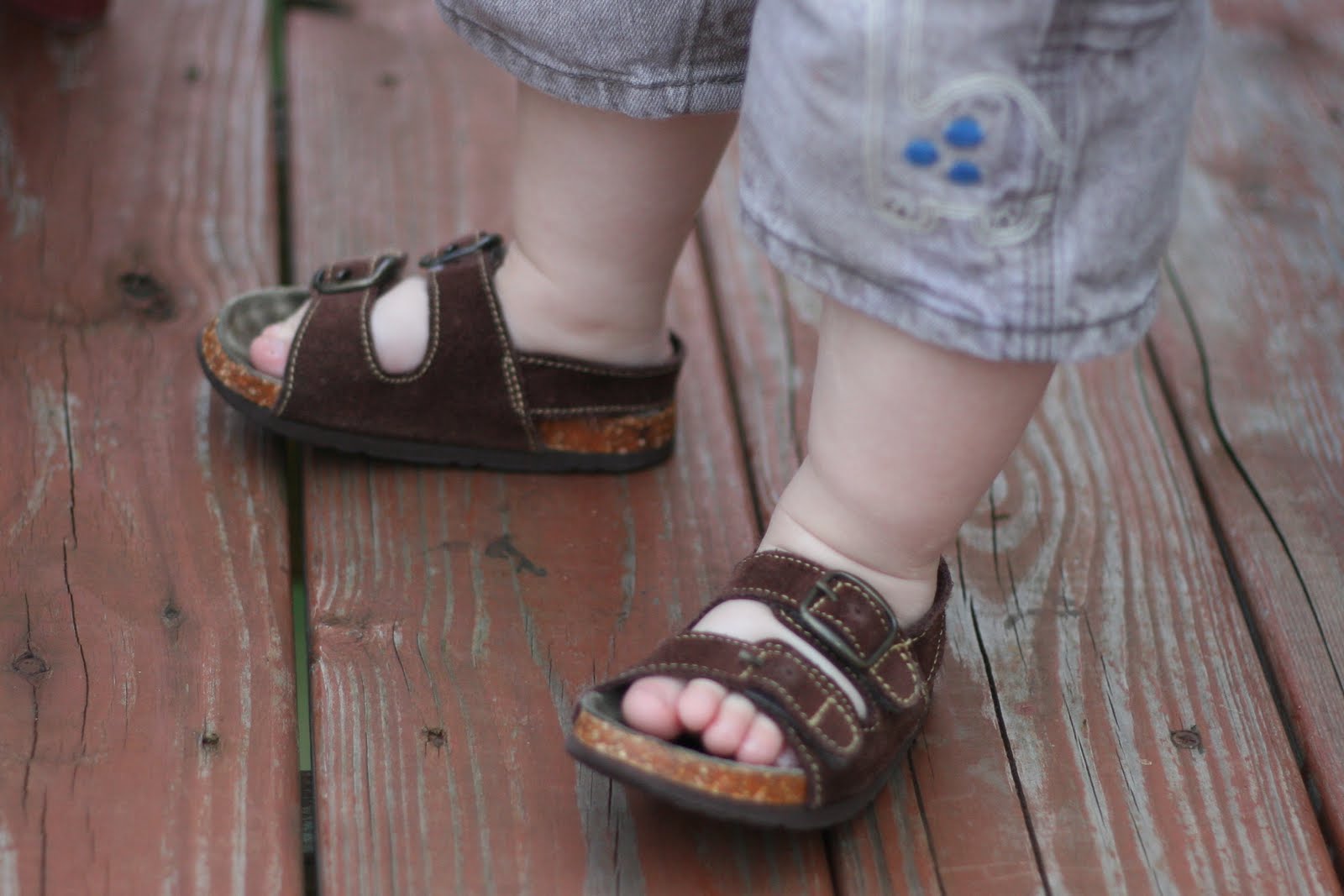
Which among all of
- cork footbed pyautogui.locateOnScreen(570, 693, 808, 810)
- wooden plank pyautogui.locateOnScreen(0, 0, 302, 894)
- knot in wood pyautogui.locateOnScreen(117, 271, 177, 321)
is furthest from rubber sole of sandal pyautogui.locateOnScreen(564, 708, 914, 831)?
knot in wood pyautogui.locateOnScreen(117, 271, 177, 321)

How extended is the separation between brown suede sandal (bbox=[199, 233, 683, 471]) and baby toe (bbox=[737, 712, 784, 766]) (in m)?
0.32

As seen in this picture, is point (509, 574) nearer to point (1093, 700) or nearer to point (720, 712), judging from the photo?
point (720, 712)

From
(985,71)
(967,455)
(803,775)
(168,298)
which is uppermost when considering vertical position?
(985,71)

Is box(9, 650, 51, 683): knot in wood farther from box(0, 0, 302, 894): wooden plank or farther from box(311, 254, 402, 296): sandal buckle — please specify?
box(311, 254, 402, 296): sandal buckle

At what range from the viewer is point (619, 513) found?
102 centimetres

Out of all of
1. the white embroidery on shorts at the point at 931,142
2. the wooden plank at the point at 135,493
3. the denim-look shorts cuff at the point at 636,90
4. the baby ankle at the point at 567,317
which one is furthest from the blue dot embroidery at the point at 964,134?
the wooden plank at the point at 135,493

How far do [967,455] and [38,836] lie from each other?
0.51 metres

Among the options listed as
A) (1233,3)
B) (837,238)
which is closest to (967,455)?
(837,238)

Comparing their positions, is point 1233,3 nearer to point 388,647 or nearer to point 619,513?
point 619,513

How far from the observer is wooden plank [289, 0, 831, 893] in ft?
2.57

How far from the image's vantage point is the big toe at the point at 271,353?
100cm

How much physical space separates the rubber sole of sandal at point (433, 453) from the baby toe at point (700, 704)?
0.31 meters

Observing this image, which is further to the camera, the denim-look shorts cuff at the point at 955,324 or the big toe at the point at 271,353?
the big toe at the point at 271,353

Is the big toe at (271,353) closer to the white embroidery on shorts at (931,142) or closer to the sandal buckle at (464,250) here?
the sandal buckle at (464,250)
